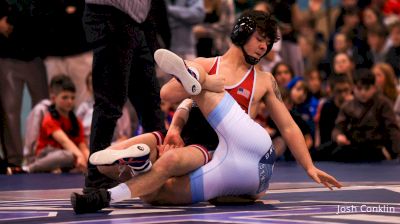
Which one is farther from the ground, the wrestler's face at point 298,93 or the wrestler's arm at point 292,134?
the wrestler's face at point 298,93

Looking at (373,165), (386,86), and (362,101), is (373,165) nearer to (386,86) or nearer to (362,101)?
(362,101)

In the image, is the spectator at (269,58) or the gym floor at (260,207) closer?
the gym floor at (260,207)

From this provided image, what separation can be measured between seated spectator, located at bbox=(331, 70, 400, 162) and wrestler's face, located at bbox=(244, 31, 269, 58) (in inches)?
152

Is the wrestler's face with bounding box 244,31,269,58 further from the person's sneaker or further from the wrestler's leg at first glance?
the person's sneaker

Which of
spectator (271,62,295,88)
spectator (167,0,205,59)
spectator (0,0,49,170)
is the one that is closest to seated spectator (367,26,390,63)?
spectator (271,62,295,88)

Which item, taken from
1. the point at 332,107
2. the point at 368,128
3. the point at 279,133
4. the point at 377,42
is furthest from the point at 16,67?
the point at 377,42

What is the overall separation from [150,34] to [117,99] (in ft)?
2.01

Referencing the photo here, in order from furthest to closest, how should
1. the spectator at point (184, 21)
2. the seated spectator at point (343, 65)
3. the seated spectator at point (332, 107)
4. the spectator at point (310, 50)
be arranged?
the spectator at point (310, 50)
the seated spectator at point (343, 65)
the seated spectator at point (332, 107)
the spectator at point (184, 21)

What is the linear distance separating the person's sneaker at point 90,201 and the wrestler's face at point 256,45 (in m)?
1.00

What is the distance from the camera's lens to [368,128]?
8.25m

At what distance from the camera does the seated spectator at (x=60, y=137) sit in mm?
7391

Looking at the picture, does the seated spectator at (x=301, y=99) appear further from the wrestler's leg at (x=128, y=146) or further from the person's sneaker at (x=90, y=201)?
the person's sneaker at (x=90, y=201)

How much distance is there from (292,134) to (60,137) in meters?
3.43

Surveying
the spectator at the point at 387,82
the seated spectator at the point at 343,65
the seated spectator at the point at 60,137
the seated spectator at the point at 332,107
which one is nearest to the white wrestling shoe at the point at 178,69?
the seated spectator at the point at 60,137
